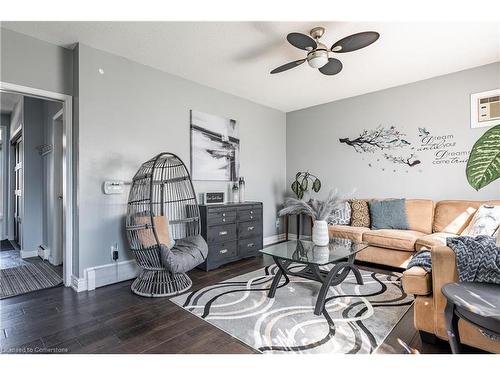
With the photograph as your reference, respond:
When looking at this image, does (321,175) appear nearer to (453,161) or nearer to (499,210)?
(453,161)

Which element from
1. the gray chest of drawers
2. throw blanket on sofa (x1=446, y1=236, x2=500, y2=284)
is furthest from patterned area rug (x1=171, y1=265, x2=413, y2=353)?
throw blanket on sofa (x1=446, y1=236, x2=500, y2=284)

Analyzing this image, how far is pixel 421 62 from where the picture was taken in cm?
321

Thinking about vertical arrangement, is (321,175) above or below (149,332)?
above

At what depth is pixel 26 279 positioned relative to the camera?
3.06m

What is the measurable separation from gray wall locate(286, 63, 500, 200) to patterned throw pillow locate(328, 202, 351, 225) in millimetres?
497

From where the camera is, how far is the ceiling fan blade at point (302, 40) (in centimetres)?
212

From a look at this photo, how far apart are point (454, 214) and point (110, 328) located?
12.7ft

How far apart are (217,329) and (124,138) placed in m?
2.30

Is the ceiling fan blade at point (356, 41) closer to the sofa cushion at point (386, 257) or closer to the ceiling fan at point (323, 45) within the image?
the ceiling fan at point (323, 45)

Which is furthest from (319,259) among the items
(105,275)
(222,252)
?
(105,275)

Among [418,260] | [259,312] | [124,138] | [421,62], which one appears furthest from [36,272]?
[421,62]

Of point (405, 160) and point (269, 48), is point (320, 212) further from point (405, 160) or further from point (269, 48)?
point (405, 160)

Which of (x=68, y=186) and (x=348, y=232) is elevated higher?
(x=68, y=186)

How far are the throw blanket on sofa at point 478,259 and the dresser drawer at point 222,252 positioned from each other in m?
2.56
